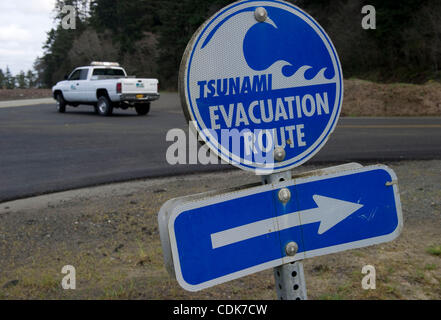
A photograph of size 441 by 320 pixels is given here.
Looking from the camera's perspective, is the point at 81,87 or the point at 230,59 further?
the point at 81,87

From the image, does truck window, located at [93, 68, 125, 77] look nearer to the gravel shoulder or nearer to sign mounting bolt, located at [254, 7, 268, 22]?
the gravel shoulder

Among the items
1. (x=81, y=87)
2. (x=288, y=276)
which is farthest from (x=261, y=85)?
(x=81, y=87)

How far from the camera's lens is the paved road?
7.82 meters

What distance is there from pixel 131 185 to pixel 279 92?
18.9ft

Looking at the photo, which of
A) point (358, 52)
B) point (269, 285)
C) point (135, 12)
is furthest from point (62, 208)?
point (135, 12)

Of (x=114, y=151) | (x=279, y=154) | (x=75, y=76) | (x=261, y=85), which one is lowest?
(x=114, y=151)

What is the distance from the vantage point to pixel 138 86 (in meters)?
20.0

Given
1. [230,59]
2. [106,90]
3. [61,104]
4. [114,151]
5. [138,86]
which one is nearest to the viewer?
[230,59]

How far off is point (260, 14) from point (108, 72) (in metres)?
21.5

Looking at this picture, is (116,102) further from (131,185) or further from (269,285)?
(269,285)

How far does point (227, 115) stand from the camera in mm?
1555

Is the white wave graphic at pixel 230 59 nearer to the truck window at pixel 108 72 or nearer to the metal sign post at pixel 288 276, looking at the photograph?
the metal sign post at pixel 288 276

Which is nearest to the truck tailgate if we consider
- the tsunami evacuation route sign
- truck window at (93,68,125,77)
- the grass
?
truck window at (93,68,125,77)

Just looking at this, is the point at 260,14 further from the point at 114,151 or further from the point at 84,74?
the point at 84,74
